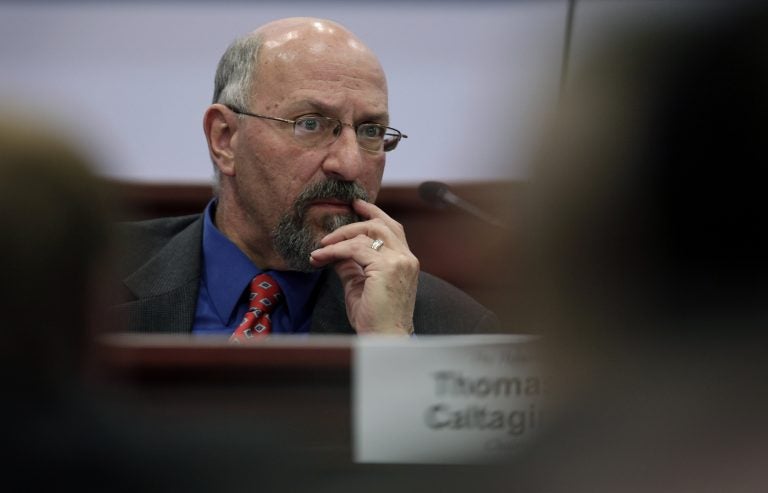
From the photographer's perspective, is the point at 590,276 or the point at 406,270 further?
the point at 406,270

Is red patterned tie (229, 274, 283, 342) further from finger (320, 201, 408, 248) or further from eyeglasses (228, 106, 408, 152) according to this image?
eyeglasses (228, 106, 408, 152)

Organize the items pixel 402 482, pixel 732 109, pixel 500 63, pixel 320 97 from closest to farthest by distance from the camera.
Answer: pixel 732 109
pixel 402 482
pixel 500 63
pixel 320 97

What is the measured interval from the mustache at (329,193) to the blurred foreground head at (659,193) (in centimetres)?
128

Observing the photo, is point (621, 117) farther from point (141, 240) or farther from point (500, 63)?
point (141, 240)

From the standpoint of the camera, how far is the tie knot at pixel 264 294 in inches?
70.6

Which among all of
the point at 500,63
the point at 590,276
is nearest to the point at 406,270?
the point at 500,63

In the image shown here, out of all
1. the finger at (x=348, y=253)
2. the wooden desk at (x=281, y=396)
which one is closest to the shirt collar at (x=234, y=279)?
the finger at (x=348, y=253)

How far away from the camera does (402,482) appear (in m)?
0.68

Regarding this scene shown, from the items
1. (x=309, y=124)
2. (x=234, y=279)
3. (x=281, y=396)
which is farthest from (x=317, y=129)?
(x=281, y=396)

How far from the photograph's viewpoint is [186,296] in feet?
5.75

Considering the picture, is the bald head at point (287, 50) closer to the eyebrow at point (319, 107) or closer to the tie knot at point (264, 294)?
the eyebrow at point (319, 107)

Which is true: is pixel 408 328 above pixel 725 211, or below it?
below

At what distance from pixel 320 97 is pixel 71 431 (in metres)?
1.36

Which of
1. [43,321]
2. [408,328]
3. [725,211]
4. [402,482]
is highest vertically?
[725,211]
